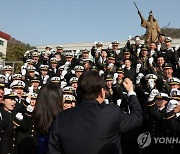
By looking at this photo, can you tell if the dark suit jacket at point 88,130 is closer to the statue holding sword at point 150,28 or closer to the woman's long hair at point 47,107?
the woman's long hair at point 47,107

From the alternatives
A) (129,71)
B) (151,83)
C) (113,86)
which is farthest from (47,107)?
(129,71)

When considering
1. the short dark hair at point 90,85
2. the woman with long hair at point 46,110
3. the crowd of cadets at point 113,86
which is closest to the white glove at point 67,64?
the crowd of cadets at point 113,86

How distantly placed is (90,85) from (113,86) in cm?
512

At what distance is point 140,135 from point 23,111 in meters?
2.16

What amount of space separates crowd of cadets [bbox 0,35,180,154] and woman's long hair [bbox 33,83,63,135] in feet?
6.28

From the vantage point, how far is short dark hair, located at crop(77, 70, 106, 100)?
2578 mm

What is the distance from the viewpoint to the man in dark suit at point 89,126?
2.44 m

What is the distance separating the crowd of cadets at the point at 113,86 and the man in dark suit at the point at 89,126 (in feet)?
7.41

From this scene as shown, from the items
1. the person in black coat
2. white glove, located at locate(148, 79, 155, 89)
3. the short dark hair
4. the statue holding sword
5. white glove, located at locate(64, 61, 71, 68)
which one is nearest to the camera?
the short dark hair

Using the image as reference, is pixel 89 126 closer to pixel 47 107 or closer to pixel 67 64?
pixel 47 107

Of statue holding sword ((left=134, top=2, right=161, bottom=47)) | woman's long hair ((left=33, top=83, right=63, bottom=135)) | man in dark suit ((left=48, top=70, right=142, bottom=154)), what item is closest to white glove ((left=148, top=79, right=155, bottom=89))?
woman's long hair ((left=33, top=83, right=63, bottom=135))

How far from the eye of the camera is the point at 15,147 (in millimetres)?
5039

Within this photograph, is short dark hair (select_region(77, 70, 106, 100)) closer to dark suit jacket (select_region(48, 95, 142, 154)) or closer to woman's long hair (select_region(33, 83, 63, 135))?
dark suit jacket (select_region(48, 95, 142, 154))

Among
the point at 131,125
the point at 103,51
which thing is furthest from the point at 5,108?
the point at 103,51
